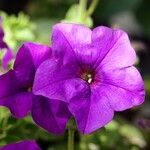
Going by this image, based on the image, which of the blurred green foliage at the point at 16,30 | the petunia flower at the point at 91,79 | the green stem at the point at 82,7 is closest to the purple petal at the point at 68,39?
the petunia flower at the point at 91,79

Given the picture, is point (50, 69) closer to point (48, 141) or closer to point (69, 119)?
point (69, 119)

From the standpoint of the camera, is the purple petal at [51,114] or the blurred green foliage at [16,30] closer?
the purple petal at [51,114]

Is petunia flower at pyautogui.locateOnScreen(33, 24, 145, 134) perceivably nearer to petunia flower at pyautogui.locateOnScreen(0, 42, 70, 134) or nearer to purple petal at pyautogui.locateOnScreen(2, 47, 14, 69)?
petunia flower at pyautogui.locateOnScreen(0, 42, 70, 134)

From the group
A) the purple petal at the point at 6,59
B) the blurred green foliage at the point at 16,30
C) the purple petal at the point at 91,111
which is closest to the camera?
the purple petal at the point at 91,111

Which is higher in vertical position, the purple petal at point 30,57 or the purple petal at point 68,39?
the purple petal at point 68,39

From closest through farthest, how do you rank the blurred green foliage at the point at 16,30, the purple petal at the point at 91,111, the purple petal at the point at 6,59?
the purple petal at the point at 91,111
the purple petal at the point at 6,59
the blurred green foliage at the point at 16,30

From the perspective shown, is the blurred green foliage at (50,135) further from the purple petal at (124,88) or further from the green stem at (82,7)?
the purple petal at (124,88)
